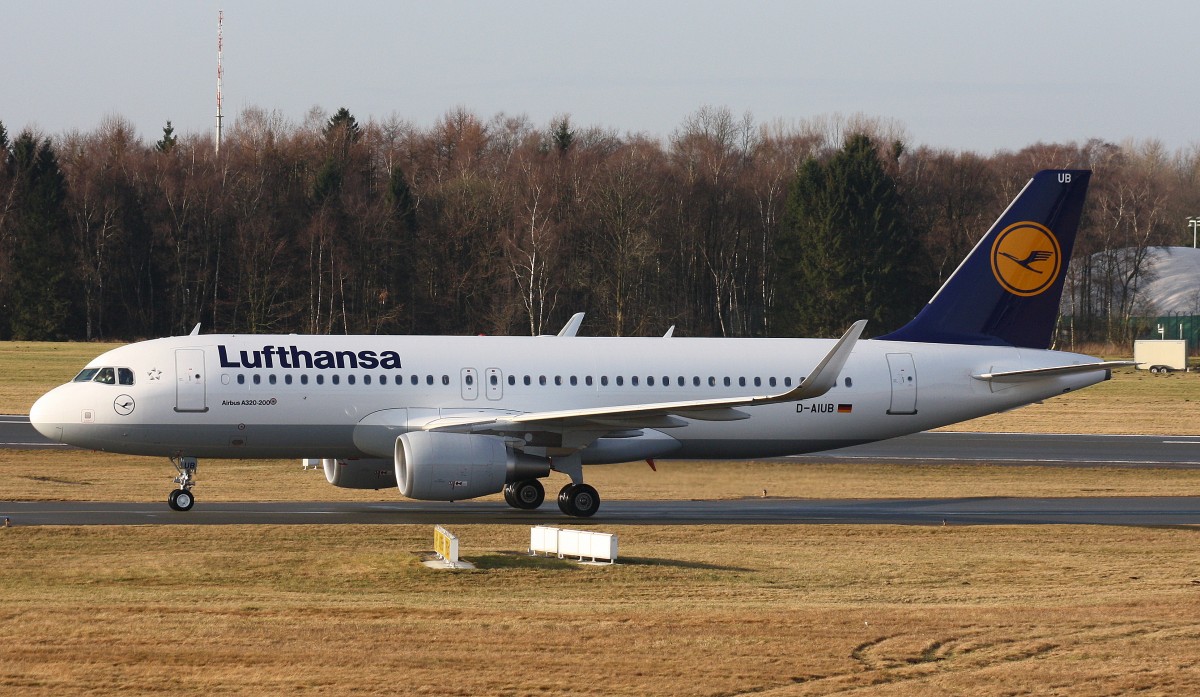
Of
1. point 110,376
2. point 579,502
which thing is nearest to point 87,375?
point 110,376

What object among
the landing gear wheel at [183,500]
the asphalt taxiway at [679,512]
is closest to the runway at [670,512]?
the asphalt taxiway at [679,512]

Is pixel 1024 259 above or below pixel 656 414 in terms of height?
above

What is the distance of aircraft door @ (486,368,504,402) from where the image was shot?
3156 cm

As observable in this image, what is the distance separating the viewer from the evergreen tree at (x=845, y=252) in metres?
97.7

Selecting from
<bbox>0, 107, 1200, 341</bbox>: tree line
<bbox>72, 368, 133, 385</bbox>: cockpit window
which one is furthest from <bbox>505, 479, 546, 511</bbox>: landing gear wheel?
<bbox>0, 107, 1200, 341</bbox>: tree line

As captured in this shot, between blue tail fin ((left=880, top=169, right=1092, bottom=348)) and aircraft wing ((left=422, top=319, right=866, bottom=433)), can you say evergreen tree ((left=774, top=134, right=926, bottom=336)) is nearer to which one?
blue tail fin ((left=880, top=169, right=1092, bottom=348))

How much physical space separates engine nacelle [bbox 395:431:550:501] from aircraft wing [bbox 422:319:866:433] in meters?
0.89

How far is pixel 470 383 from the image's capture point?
31531 mm

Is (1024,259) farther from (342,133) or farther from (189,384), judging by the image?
(342,133)

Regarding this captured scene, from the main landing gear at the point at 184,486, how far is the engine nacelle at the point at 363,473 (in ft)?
9.38

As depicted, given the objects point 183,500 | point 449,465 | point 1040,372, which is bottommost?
point 183,500

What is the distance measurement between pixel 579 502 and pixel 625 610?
11.3 meters

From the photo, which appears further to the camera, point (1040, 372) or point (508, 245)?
point (508, 245)

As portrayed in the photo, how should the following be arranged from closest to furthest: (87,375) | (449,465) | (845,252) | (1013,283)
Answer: (449,465) → (87,375) → (1013,283) → (845,252)
